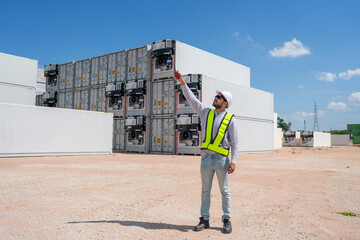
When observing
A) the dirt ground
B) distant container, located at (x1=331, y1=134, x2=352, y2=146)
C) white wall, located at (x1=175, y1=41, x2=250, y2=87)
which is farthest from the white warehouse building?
distant container, located at (x1=331, y1=134, x2=352, y2=146)

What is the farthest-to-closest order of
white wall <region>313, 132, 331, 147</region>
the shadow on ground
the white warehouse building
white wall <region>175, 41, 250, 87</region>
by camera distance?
white wall <region>313, 132, 331, 147</region>
white wall <region>175, 41, 250, 87</region>
the white warehouse building
the shadow on ground

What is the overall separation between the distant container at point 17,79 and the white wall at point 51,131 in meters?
7.88

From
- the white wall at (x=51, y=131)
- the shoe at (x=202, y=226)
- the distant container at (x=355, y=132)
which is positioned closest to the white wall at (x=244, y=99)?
the white wall at (x=51, y=131)

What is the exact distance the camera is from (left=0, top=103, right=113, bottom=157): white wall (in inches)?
583

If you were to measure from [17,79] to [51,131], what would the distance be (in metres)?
8.64

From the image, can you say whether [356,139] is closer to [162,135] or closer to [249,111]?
[249,111]

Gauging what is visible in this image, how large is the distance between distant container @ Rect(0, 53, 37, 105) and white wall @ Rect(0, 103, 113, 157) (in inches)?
310

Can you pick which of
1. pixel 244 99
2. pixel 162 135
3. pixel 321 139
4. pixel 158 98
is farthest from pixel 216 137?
pixel 321 139

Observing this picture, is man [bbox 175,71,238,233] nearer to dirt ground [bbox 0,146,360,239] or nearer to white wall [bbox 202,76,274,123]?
dirt ground [bbox 0,146,360,239]

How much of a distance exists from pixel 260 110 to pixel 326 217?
1988 cm

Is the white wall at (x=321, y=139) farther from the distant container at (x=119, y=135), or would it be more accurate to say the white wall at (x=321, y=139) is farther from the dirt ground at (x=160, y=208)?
the dirt ground at (x=160, y=208)

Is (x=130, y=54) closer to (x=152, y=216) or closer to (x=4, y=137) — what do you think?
(x=4, y=137)

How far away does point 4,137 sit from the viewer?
576 inches

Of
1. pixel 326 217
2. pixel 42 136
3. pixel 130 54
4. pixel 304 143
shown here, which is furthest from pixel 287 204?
pixel 304 143
